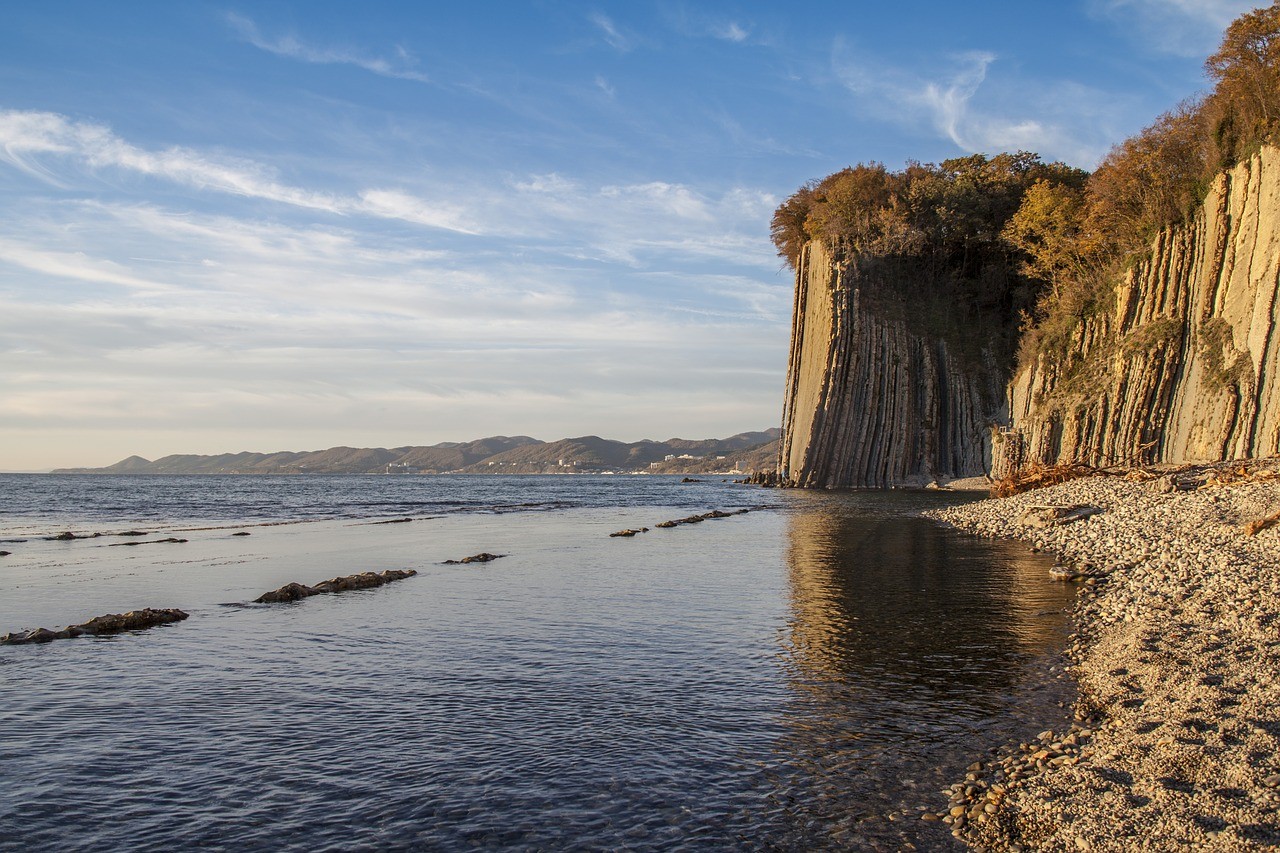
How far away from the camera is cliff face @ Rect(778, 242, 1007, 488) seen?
2520 inches

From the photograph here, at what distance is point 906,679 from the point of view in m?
9.94

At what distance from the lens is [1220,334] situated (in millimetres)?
33969

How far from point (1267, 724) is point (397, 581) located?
643 inches

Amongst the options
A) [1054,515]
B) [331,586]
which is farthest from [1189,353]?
[331,586]

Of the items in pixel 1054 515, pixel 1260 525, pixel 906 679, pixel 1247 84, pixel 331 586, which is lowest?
pixel 331 586

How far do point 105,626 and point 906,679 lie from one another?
39.8ft

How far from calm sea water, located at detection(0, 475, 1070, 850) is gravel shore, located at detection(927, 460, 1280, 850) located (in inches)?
18.3

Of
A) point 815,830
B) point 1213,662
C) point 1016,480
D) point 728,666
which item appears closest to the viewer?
point 815,830

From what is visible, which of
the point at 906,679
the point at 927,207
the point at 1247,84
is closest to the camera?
the point at 906,679

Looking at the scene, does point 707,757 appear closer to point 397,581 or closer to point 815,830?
point 815,830

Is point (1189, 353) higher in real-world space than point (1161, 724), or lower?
higher

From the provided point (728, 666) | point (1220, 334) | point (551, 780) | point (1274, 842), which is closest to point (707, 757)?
point (551, 780)

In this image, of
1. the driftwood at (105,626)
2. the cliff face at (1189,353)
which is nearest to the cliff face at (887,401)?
the cliff face at (1189,353)

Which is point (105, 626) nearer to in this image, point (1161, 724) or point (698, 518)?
point (1161, 724)
